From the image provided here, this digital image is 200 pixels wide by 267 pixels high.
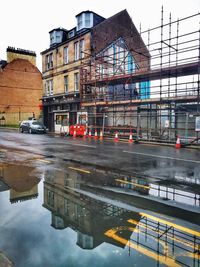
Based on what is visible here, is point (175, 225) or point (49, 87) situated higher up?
point (49, 87)

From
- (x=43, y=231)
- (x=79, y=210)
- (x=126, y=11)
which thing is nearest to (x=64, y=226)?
(x=43, y=231)

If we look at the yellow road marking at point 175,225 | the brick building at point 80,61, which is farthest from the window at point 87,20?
the yellow road marking at point 175,225

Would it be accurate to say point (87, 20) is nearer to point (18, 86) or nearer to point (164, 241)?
point (18, 86)

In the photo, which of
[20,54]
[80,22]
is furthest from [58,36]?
[20,54]

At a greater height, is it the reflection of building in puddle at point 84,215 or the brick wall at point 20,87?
the brick wall at point 20,87

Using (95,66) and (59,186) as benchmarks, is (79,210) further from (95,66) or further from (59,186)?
(95,66)

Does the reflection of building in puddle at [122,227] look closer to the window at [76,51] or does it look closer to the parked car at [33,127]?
the parked car at [33,127]

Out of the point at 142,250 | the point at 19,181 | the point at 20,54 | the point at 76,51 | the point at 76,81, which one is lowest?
the point at 142,250

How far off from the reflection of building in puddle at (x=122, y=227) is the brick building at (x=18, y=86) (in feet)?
144

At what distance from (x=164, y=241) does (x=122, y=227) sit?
758 millimetres

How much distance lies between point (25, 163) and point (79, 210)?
5.48 metres

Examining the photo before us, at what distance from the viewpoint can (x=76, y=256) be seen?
331 centimetres

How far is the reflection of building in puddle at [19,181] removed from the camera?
19.5 ft

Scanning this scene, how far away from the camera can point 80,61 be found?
28.9 m
